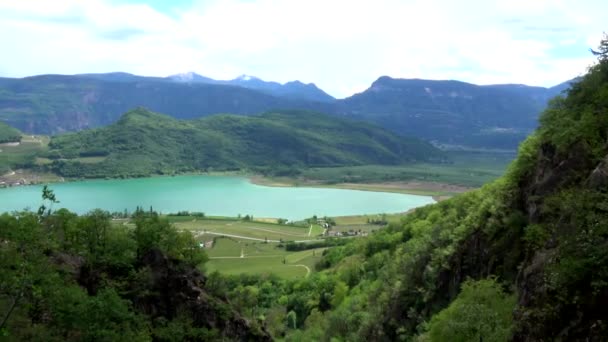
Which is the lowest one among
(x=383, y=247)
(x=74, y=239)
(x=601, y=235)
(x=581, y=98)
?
(x=383, y=247)

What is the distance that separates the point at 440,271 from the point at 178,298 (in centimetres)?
1405

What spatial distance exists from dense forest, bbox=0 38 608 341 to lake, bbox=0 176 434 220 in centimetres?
10309

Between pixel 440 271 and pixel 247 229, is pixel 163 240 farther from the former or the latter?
pixel 247 229

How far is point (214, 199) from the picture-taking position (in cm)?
15950

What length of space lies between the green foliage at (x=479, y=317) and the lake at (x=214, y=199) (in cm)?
11375

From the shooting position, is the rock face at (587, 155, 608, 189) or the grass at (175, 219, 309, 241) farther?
the grass at (175, 219, 309, 241)

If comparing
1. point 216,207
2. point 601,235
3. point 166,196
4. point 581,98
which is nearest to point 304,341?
point 581,98

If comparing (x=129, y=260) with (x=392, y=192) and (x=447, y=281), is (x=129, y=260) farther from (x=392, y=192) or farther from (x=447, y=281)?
(x=392, y=192)

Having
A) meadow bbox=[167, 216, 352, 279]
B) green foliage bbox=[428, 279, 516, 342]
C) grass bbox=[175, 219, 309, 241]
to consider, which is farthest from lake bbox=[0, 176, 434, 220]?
green foliage bbox=[428, 279, 516, 342]

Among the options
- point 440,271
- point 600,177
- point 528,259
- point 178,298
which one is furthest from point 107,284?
point 600,177

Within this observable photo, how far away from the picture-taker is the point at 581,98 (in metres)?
21.6

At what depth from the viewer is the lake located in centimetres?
13850

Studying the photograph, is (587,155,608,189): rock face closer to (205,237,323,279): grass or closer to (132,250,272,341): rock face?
(132,250,272,341): rock face

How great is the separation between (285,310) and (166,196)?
111358mm
